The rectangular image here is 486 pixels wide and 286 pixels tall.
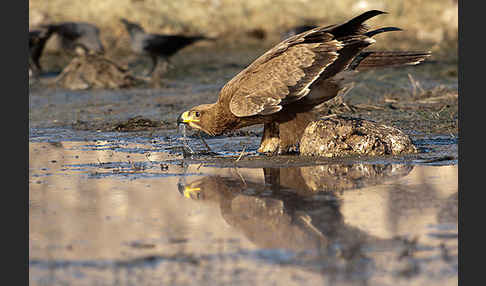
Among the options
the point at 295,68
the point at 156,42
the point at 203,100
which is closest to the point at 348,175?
the point at 295,68

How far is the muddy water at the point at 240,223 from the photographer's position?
4305 millimetres

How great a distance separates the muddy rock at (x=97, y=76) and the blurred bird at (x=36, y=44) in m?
1.20

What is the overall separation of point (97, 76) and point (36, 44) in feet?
5.96

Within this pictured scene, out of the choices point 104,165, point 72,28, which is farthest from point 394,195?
point 72,28

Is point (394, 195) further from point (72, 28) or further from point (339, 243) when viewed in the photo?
point (72, 28)

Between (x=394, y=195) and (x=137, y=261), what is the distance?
2227 millimetres

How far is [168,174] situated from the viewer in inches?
280

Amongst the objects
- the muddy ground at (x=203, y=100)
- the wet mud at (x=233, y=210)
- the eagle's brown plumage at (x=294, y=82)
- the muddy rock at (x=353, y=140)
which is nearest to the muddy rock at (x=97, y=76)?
the muddy ground at (x=203, y=100)

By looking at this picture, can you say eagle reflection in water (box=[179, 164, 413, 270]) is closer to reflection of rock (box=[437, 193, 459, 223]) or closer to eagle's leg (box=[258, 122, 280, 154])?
reflection of rock (box=[437, 193, 459, 223])

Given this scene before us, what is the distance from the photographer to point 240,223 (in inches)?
208

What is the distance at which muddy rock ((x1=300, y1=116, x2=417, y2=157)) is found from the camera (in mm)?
7527

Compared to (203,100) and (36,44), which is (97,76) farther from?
(203,100)

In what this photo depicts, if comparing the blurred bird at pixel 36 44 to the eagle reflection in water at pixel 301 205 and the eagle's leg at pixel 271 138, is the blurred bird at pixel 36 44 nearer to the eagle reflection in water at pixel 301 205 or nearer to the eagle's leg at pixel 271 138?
the eagle's leg at pixel 271 138

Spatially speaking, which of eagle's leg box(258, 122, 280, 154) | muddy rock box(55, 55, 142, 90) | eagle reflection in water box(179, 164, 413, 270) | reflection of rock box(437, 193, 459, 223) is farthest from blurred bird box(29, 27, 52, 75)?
reflection of rock box(437, 193, 459, 223)
